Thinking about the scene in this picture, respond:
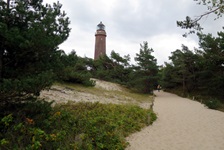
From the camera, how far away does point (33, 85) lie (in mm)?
4586

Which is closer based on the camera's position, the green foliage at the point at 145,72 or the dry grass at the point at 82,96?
the dry grass at the point at 82,96

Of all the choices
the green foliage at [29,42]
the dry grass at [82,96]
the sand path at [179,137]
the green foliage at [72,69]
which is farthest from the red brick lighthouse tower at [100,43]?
the green foliage at [29,42]

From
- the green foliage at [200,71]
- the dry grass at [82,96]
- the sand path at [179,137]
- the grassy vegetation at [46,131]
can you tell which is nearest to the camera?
the grassy vegetation at [46,131]

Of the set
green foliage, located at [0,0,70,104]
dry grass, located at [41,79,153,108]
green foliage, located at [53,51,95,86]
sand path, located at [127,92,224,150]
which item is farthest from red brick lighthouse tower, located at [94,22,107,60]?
green foliage, located at [0,0,70,104]

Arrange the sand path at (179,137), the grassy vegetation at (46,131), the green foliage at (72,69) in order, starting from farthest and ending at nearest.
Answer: the sand path at (179,137) → the green foliage at (72,69) → the grassy vegetation at (46,131)

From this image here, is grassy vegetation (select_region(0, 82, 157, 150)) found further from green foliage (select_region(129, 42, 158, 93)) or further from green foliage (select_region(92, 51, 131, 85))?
green foliage (select_region(92, 51, 131, 85))

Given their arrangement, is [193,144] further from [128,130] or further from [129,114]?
[129,114]

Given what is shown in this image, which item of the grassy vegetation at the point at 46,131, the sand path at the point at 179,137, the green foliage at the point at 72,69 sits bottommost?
the sand path at the point at 179,137

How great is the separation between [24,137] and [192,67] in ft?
92.1

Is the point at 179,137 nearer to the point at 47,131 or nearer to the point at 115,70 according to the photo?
the point at 47,131

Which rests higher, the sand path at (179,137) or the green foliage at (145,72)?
the green foliage at (145,72)

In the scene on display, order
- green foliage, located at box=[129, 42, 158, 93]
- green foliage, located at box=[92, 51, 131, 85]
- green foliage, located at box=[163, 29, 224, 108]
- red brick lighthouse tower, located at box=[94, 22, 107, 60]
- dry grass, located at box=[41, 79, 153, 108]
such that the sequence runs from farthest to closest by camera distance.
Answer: red brick lighthouse tower, located at box=[94, 22, 107, 60] → green foliage, located at box=[92, 51, 131, 85] → green foliage, located at box=[129, 42, 158, 93] → green foliage, located at box=[163, 29, 224, 108] → dry grass, located at box=[41, 79, 153, 108]

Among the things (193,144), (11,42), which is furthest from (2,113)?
(193,144)

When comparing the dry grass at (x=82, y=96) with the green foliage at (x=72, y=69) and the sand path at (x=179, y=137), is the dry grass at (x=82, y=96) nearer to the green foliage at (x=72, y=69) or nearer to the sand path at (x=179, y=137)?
the green foliage at (x=72, y=69)
